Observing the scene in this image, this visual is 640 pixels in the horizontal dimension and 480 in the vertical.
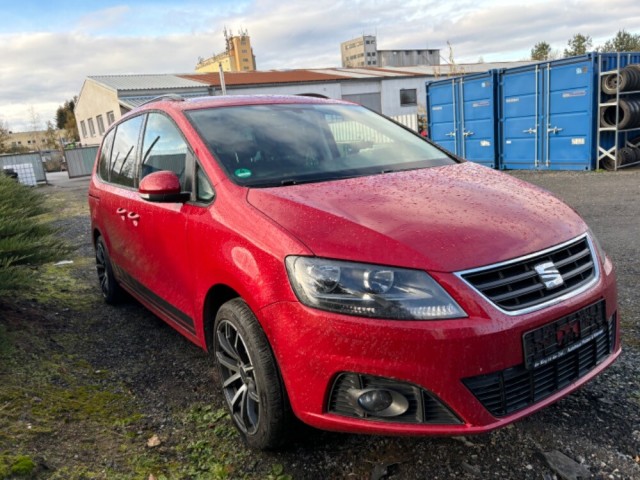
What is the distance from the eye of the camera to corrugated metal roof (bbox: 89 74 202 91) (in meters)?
28.7

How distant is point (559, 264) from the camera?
7.07 ft

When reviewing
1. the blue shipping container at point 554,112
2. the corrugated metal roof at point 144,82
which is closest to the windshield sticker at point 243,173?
the blue shipping container at point 554,112

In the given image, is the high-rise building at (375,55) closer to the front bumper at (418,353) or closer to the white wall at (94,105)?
the white wall at (94,105)

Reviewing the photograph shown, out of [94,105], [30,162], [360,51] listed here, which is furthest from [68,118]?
[360,51]

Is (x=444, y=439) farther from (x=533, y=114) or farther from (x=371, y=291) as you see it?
(x=533, y=114)

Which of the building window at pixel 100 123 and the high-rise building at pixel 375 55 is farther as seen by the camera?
the high-rise building at pixel 375 55

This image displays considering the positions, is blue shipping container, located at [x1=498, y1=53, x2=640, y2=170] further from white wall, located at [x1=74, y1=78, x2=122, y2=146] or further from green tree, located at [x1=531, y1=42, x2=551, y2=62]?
green tree, located at [x1=531, y1=42, x2=551, y2=62]

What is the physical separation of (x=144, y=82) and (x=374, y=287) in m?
32.2

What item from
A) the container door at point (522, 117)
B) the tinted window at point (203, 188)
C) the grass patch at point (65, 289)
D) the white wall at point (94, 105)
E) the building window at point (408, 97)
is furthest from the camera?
the building window at point (408, 97)

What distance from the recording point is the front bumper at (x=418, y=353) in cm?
189

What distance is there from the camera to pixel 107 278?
190 inches

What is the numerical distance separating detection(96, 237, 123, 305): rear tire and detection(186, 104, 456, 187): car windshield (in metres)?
2.18

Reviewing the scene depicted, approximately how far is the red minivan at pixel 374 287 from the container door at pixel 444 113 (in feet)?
44.4

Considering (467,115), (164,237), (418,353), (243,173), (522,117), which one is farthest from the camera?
(467,115)
